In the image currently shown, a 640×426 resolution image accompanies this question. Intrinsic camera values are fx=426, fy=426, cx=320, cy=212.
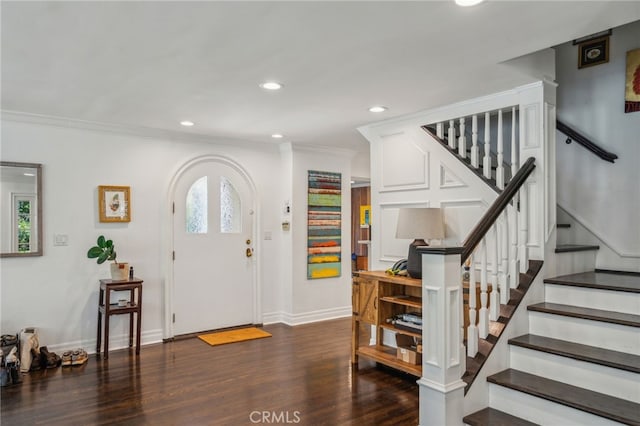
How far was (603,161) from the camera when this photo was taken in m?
3.64

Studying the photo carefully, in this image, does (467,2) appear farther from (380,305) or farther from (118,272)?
(118,272)

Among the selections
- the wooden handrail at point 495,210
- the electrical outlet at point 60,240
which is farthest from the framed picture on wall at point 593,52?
the electrical outlet at point 60,240

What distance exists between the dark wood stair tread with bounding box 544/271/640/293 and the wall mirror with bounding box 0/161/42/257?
14.7ft

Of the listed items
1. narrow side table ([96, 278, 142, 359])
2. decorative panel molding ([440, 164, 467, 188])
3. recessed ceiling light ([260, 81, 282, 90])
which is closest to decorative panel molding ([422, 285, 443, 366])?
decorative panel molding ([440, 164, 467, 188])

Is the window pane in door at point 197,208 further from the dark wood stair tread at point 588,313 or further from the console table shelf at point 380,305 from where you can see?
the dark wood stair tread at point 588,313

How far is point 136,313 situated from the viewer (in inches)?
177

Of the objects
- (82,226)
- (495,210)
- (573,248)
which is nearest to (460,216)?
→ (573,248)

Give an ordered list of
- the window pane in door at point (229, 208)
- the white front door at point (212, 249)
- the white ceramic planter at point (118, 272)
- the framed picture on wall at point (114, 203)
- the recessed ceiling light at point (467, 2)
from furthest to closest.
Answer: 1. the window pane in door at point (229, 208)
2. the white front door at point (212, 249)
3. the framed picture on wall at point (114, 203)
4. the white ceramic planter at point (118, 272)
5. the recessed ceiling light at point (467, 2)

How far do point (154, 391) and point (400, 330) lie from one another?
6.62 feet

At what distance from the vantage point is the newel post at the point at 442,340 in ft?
7.72

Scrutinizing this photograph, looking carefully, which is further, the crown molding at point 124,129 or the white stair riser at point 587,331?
the crown molding at point 124,129

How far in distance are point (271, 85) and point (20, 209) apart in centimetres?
277

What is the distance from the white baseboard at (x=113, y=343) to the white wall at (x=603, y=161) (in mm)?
4368

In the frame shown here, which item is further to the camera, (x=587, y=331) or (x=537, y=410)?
(x=587, y=331)
